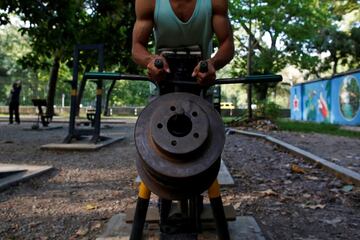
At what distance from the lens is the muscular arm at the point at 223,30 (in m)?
2.52

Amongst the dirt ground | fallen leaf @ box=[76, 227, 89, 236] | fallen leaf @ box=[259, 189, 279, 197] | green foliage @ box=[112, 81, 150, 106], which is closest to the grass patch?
the dirt ground

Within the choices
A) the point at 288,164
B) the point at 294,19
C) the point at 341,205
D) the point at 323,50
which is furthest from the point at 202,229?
the point at 323,50

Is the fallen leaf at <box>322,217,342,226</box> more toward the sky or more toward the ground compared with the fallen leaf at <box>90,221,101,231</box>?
more toward the sky

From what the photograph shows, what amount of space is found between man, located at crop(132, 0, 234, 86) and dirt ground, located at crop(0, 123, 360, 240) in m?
1.59

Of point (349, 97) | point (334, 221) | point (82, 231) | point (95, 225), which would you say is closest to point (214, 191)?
point (82, 231)

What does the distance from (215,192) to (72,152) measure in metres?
6.94

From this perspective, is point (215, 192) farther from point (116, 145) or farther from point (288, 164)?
point (116, 145)

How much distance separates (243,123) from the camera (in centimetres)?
1733

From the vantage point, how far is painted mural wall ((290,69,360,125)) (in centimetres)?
1794

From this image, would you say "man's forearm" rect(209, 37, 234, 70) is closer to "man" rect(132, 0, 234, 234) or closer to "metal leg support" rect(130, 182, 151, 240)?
"man" rect(132, 0, 234, 234)

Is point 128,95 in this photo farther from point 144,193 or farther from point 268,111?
point 144,193

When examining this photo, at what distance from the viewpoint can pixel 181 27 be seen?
250cm

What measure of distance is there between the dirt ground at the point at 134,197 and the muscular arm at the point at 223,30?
1.53 m

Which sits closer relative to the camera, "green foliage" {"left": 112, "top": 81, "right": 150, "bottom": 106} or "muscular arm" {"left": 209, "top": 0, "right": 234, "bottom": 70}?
"muscular arm" {"left": 209, "top": 0, "right": 234, "bottom": 70}
